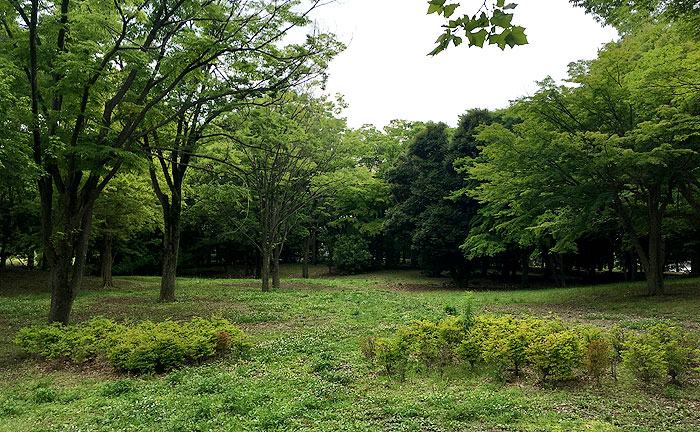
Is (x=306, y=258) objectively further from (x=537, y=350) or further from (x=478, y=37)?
(x=478, y=37)

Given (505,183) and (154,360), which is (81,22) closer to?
(154,360)

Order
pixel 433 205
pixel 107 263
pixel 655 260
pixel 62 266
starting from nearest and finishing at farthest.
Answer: pixel 62 266, pixel 655 260, pixel 107 263, pixel 433 205

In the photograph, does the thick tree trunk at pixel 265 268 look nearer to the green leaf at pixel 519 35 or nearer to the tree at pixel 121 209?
the tree at pixel 121 209

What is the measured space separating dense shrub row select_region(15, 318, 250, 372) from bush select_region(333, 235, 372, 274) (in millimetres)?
23833

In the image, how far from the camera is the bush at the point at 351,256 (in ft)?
103

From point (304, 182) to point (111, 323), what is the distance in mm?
12042

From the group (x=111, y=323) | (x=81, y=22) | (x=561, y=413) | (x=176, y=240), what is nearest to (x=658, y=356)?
(x=561, y=413)

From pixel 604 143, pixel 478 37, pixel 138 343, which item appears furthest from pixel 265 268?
pixel 478 37

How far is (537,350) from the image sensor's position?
16.2 ft

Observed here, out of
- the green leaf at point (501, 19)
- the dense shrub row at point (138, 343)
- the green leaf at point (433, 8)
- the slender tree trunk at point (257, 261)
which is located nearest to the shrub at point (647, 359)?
the green leaf at point (501, 19)

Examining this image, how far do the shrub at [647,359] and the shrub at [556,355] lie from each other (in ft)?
1.73

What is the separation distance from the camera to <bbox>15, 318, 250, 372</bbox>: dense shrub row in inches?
241

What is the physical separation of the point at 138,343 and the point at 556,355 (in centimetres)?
582

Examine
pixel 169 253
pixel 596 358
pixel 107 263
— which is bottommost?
pixel 596 358
